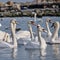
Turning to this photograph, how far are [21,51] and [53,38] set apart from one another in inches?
144

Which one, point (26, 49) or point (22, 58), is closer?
point (22, 58)

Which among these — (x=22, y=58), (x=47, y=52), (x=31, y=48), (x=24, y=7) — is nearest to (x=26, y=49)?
(x=31, y=48)

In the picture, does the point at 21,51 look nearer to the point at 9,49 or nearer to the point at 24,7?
the point at 9,49

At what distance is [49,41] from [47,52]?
4.17m

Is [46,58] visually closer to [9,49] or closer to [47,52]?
[47,52]

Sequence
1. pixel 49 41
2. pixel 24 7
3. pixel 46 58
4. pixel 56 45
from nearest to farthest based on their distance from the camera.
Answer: pixel 46 58 → pixel 56 45 → pixel 49 41 → pixel 24 7

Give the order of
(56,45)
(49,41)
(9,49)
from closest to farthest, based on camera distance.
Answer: (9,49)
(56,45)
(49,41)

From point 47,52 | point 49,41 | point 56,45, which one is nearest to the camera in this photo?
point 47,52

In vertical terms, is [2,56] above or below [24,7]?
above

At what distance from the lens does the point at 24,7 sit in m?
92.2

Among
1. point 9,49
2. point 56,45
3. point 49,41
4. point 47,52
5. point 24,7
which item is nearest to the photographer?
point 47,52

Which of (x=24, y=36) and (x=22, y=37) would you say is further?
(x=24, y=36)

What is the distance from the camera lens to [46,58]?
14.9 metres

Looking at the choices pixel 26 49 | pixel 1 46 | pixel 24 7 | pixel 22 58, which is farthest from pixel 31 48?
pixel 24 7
